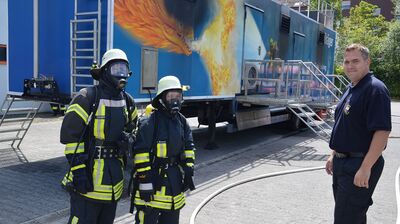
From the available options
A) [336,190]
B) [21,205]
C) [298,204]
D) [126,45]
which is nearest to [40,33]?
[126,45]

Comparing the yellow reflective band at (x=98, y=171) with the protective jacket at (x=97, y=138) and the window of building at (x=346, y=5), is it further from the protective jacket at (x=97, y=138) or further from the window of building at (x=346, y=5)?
the window of building at (x=346, y=5)

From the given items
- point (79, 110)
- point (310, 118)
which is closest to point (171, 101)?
point (79, 110)

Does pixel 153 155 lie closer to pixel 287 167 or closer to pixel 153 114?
pixel 153 114

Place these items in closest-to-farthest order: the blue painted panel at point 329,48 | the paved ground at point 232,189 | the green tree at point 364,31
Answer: the paved ground at point 232,189
the blue painted panel at point 329,48
the green tree at point 364,31

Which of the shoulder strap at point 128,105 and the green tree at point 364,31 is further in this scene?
the green tree at point 364,31

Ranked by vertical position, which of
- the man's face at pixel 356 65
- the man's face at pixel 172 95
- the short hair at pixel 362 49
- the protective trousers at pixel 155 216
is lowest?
the protective trousers at pixel 155 216

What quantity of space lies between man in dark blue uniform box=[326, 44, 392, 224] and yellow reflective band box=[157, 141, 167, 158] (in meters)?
1.45

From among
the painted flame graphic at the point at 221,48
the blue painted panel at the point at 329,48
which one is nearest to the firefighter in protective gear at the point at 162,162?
the painted flame graphic at the point at 221,48

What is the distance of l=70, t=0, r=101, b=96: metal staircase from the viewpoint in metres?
6.01

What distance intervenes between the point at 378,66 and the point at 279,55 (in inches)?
1196

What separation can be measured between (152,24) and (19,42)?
232 centimetres

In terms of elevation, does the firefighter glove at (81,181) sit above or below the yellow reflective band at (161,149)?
below

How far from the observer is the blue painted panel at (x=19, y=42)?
6859 mm

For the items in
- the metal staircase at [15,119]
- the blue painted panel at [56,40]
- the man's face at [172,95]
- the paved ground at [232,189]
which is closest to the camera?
the man's face at [172,95]
